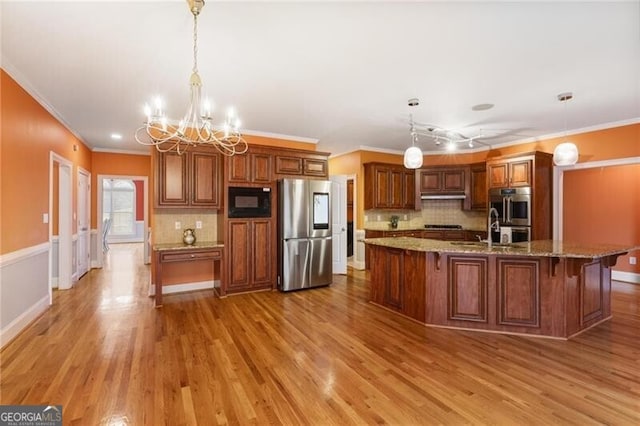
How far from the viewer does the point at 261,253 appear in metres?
4.95

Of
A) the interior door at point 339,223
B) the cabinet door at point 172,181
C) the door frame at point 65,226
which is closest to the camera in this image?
the cabinet door at point 172,181

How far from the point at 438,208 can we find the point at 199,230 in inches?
214

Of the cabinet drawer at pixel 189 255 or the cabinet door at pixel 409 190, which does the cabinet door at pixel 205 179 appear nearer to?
the cabinet drawer at pixel 189 255

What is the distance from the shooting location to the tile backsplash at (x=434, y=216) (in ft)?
23.3

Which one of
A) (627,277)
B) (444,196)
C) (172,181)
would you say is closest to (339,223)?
(444,196)

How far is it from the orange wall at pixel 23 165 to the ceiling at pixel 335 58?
0.24m

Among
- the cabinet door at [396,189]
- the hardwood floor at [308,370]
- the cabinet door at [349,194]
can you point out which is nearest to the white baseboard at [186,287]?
the hardwood floor at [308,370]

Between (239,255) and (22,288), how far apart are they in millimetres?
2459

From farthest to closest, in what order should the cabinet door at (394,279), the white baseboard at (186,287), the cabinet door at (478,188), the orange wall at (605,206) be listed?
the cabinet door at (478,188) < the orange wall at (605,206) < the white baseboard at (186,287) < the cabinet door at (394,279)

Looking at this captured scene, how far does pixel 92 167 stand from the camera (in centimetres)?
684

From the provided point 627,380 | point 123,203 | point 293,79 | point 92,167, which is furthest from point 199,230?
point 123,203

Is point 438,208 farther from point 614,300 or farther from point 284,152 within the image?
point 284,152

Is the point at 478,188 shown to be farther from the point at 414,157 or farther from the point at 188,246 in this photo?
the point at 188,246

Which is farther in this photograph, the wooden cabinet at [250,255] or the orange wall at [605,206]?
the orange wall at [605,206]
